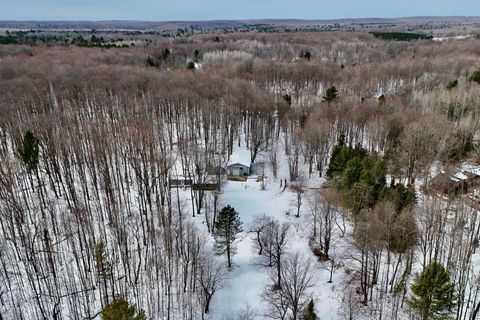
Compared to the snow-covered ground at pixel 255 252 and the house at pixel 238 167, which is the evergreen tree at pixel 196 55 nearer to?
the snow-covered ground at pixel 255 252

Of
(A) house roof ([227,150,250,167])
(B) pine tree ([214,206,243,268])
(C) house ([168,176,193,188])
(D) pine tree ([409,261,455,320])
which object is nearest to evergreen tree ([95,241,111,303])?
(B) pine tree ([214,206,243,268])

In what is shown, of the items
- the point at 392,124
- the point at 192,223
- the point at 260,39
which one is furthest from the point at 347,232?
the point at 260,39

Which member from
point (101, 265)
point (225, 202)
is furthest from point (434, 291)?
point (225, 202)

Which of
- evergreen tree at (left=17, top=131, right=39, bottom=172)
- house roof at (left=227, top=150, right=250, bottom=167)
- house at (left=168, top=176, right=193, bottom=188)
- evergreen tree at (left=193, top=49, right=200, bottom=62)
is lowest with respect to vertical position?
house at (left=168, top=176, right=193, bottom=188)

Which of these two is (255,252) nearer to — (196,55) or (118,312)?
(118,312)

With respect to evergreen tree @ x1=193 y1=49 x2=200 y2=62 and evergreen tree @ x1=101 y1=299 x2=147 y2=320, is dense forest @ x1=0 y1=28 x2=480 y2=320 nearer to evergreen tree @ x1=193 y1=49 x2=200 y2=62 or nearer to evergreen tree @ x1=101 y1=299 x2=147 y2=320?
evergreen tree @ x1=101 y1=299 x2=147 y2=320

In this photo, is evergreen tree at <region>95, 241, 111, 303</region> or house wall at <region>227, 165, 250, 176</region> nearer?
evergreen tree at <region>95, 241, 111, 303</region>

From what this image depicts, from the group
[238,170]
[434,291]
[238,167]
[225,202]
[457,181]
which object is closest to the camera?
[434,291]

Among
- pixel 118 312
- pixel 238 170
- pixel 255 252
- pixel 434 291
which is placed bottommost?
pixel 255 252
